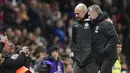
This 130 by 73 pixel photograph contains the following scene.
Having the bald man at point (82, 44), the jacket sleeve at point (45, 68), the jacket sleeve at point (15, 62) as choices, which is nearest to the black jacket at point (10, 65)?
the jacket sleeve at point (15, 62)

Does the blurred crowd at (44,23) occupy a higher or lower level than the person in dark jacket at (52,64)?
lower

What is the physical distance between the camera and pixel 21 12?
20203 mm

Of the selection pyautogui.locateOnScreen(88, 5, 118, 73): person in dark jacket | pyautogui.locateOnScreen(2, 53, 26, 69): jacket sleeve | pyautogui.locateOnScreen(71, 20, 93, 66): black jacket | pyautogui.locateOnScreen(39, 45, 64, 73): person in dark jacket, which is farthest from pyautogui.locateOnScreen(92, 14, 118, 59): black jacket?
pyautogui.locateOnScreen(39, 45, 64, 73): person in dark jacket

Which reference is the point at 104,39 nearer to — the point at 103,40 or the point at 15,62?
the point at 103,40

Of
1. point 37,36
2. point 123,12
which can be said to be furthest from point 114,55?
point 123,12

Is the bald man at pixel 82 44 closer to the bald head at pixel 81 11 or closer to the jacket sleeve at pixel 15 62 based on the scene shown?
the bald head at pixel 81 11

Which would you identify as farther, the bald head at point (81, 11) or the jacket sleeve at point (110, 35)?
the bald head at point (81, 11)

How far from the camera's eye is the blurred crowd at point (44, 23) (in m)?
18.4

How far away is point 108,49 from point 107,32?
0.36 m

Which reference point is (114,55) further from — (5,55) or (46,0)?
(46,0)

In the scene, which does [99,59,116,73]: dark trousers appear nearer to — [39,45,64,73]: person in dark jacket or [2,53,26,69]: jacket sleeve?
[2,53,26,69]: jacket sleeve

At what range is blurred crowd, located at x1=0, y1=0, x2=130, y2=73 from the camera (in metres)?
18.4

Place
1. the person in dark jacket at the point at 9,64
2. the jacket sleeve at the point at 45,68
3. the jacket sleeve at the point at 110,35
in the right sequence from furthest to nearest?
the jacket sleeve at the point at 45,68 → the jacket sleeve at the point at 110,35 → the person in dark jacket at the point at 9,64

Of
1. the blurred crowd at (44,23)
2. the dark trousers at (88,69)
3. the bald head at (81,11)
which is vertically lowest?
the blurred crowd at (44,23)
